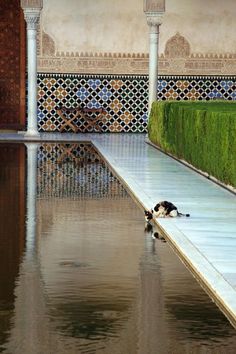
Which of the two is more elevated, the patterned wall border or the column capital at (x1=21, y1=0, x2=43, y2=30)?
the column capital at (x1=21, y1=0, x2=43, y2=30)

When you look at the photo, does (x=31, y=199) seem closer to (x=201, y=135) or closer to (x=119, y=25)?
(x=201, y=135)

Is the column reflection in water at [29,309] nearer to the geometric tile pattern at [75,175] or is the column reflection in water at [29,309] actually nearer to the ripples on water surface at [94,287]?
the ripples on water surface at [94,287]

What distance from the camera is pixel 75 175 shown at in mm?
11648

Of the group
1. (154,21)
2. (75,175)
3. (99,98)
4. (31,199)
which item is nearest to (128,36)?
(99,98)

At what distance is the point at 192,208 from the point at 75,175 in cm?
334

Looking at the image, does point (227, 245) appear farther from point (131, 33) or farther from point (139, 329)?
point (131, 33)

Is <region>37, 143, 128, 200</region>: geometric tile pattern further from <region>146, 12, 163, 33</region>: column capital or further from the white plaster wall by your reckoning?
the white plaster wall

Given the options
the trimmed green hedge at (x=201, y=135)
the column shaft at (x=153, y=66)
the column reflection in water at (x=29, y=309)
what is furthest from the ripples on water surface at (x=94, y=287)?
Answer: the column shaft at (x=153, y=66)

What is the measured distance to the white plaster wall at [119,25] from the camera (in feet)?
65.3

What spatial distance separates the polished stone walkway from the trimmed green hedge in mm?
164

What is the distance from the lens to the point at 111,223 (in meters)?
7.79

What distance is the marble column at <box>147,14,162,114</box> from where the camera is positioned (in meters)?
18.4

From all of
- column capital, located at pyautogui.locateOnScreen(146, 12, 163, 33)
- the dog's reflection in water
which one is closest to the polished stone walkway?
the dog's reflection in water

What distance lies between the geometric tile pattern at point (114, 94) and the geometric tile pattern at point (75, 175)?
3.96 m
